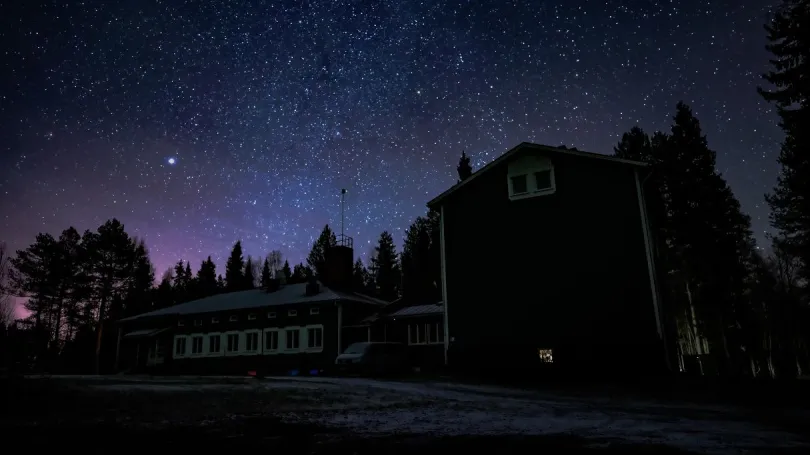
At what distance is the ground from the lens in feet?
17.1

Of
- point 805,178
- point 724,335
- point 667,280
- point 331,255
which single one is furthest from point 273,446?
point 667,280

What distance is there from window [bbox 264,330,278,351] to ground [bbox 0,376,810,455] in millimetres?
24882

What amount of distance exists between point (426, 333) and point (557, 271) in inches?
466

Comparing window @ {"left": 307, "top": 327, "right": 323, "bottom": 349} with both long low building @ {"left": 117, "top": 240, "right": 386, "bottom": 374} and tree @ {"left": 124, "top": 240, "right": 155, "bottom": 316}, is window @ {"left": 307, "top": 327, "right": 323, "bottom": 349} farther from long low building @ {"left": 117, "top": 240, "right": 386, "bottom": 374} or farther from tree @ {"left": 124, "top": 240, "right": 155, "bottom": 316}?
tree @ {"left": 124, "top": 240, "right": 155, "bottom": 316}

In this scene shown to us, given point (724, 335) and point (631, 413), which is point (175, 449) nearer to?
point (631, 413)

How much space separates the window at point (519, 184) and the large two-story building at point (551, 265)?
4 centimetres

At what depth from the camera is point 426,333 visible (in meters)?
30.2

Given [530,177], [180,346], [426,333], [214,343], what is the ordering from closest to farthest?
[530,177] < [426,333] < [214,343] < [180,346]

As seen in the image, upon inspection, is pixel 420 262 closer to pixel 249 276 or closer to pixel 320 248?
pixel 320 248

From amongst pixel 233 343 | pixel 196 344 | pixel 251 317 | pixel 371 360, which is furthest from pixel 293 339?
pixel 371 360

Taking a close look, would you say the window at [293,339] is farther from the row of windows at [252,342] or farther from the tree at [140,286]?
the tree at [140,286]

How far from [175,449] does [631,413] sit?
7865 millimetres

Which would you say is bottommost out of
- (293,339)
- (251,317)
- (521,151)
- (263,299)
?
(293,339)

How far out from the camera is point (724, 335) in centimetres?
2966
